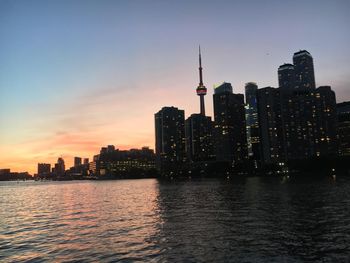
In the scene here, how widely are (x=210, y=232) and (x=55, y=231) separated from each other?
71.5 feet

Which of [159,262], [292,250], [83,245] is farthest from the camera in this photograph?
[83,245]

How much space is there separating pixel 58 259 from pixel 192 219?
2549 centimetres

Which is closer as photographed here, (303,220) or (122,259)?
(122,259)

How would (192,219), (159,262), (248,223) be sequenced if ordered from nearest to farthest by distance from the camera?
(159,262)
(248,223)
(192,219)

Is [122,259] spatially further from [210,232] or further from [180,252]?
[210,232]

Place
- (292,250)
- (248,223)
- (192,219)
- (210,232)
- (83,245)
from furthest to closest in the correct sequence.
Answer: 1. (192,219)
2. (248,223)
3. (210,232)
4. (83,245)
5. (292,250)

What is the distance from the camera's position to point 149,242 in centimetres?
3766

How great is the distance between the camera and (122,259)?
3061 cm

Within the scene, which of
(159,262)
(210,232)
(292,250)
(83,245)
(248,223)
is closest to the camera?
(159,262)

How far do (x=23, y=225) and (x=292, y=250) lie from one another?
43.4 meters

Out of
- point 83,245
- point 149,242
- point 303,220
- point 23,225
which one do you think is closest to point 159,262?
point 149,242

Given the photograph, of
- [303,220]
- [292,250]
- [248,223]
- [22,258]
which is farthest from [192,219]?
→ [22,258]

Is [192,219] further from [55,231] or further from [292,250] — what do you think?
[292,250]

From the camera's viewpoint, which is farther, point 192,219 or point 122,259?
point 192,219
